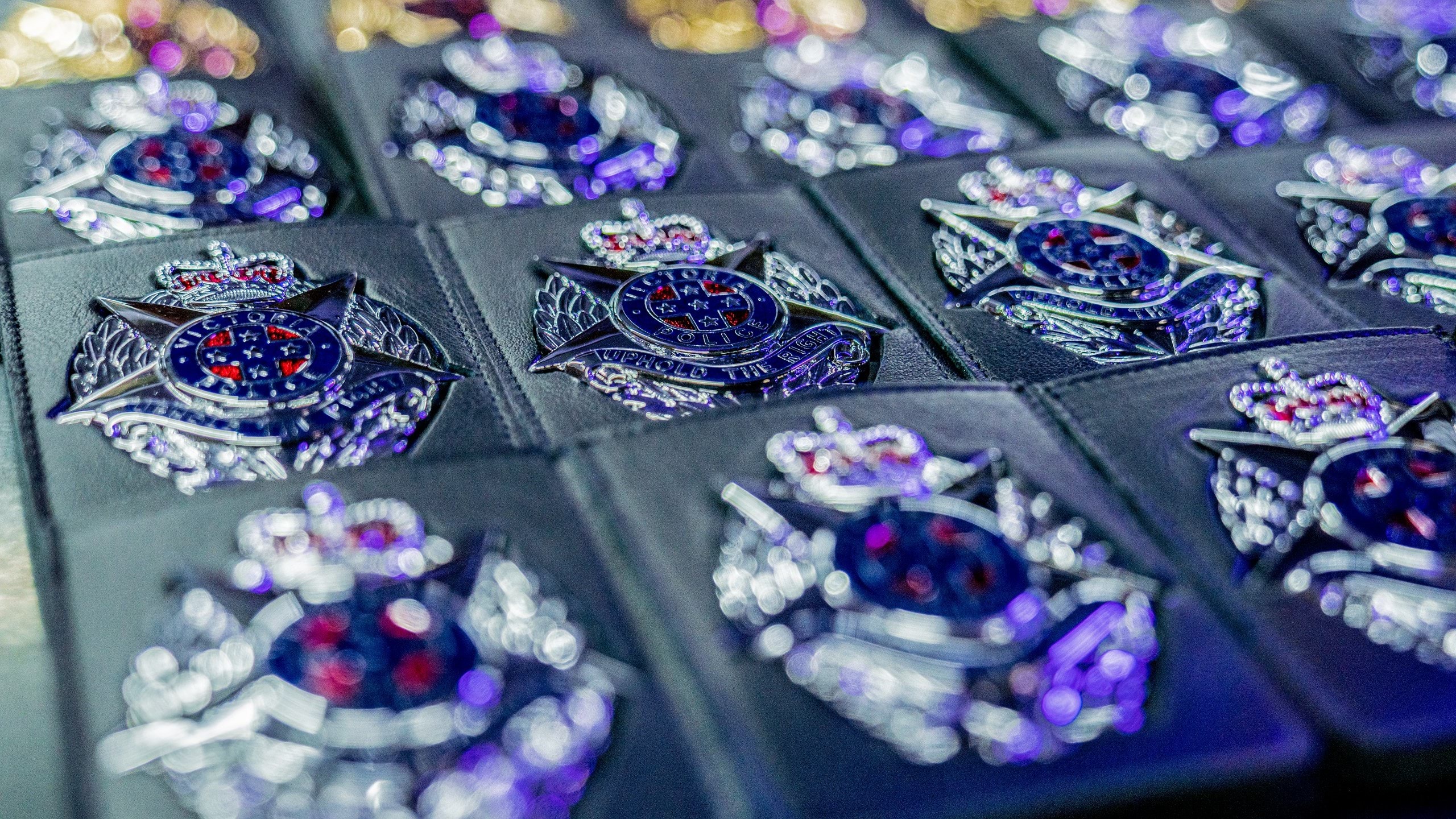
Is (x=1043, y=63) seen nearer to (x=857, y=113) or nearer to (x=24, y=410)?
(x=857, y=113)

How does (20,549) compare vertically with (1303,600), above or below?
below

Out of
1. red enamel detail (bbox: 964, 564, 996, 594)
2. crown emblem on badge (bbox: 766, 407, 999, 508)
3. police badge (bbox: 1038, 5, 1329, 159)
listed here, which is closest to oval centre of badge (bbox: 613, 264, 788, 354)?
crown emblem on badge (bbox: 766, 407, 999, 508)

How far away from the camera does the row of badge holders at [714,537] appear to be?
53cm

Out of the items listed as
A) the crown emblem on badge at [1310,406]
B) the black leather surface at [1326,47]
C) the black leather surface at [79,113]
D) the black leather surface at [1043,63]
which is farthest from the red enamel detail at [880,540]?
the black leather surface at [1326,47]

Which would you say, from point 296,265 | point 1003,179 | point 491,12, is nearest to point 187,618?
point 296,265

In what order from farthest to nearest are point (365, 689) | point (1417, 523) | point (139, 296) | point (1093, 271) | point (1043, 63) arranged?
point (1043, 63), point (1093, 271), point (139, 296), point (1417, 523), point (365, 689)

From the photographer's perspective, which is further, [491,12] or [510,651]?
[491,12]

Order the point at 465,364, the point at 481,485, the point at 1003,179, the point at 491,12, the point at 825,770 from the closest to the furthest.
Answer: the point at 825,770, the point at 481,485, the point at 465,364, the point at 1003,179, the point at 491,12

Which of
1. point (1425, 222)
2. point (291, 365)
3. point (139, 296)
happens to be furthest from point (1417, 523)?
point (139, 296)

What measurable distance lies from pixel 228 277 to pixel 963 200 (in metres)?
0.48

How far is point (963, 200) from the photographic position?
0.93 metres

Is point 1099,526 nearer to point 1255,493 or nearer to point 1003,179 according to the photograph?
point 1255,493

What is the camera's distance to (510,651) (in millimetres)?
565

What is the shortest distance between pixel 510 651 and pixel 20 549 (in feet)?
0.97
